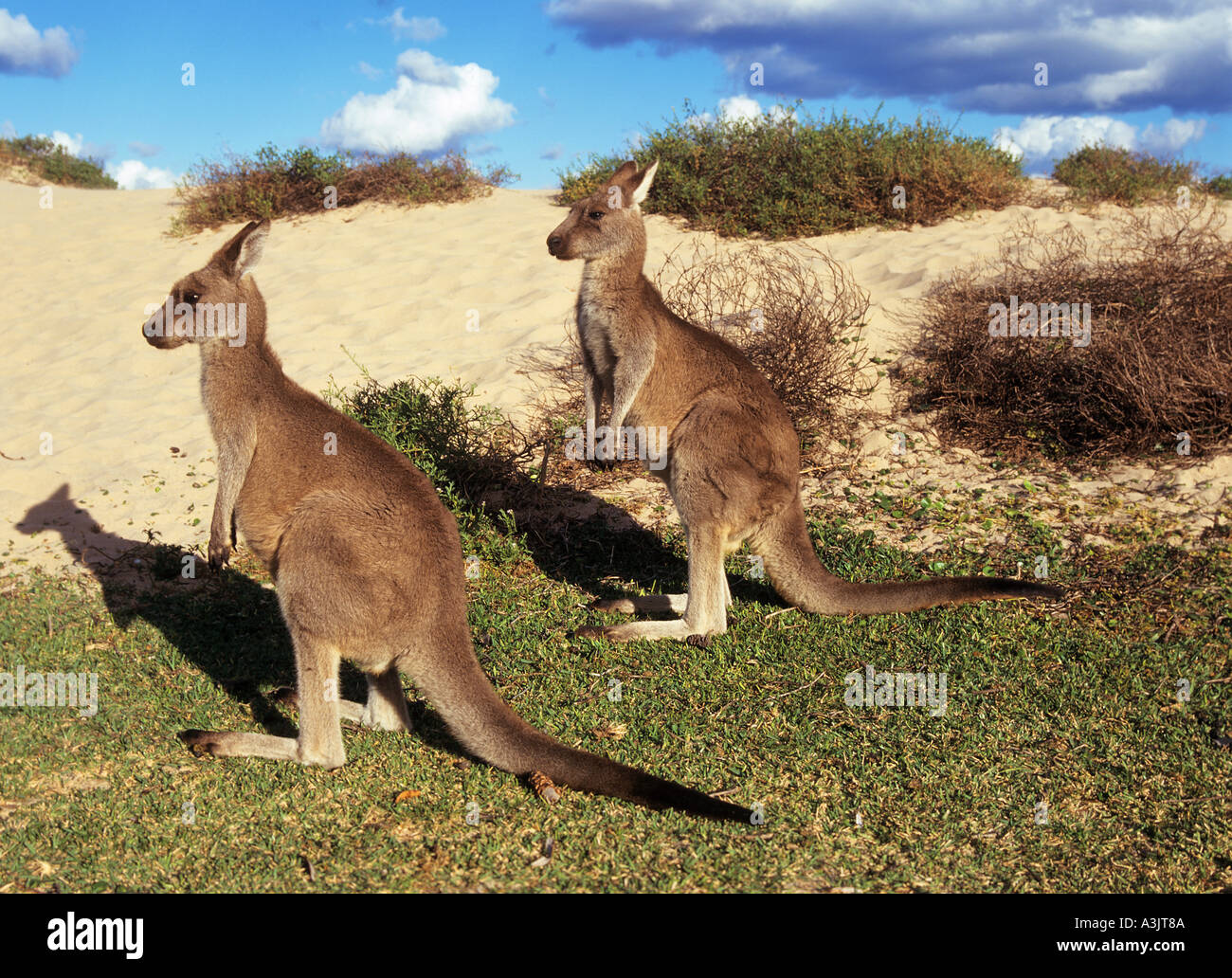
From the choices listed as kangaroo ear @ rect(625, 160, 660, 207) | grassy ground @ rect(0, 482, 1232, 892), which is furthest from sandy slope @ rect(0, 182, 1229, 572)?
kangaroo ear @ rect(625, 160, 660, 207)

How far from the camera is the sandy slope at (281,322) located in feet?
24.0

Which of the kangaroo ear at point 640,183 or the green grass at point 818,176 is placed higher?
the green grass at point 818,176

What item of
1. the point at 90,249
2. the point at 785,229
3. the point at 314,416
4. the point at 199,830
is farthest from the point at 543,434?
the point at 90,249

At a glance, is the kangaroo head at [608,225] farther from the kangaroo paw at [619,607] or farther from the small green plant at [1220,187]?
the small green plant at [1220,187]

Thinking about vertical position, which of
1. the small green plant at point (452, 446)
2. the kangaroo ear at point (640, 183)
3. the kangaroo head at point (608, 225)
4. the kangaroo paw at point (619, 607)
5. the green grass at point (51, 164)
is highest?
the green grass at point (51, 164)

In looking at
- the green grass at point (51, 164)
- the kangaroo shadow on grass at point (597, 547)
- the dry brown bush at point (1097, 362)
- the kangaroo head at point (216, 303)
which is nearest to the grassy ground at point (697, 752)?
the kangaroo shadow on grass at point (597, 547)

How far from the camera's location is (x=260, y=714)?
4660 millimetres

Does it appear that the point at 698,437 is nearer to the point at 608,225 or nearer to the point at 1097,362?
the point at 608,225

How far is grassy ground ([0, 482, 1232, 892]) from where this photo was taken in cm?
345

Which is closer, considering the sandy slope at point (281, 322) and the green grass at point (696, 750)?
the green grass at point (696, 750)

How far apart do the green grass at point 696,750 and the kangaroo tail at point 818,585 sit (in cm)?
18

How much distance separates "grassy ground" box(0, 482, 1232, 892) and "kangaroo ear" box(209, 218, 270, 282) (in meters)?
2.09

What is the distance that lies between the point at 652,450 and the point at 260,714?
8.14 ft

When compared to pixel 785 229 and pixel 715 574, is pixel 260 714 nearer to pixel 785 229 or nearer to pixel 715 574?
pixel 715 574
